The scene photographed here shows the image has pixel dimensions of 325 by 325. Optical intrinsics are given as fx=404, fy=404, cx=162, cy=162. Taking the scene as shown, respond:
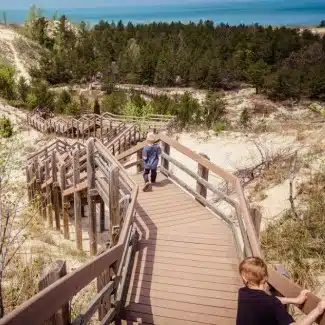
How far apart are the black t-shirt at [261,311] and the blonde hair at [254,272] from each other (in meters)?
0.10

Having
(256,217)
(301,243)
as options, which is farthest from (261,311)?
(301,243)

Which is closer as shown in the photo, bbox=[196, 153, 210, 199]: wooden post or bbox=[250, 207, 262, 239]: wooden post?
bbox=[250, 207, 262, 239]: wooden post

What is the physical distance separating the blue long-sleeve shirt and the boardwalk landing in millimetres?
1167

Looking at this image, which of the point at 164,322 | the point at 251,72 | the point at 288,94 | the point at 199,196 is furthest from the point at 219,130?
the point at 251,72

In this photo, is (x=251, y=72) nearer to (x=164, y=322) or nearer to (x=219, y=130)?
(x=219, y=130)

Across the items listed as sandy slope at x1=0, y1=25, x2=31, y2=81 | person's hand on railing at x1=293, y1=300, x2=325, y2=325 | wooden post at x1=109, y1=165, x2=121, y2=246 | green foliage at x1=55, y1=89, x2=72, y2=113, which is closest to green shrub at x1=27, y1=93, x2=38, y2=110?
green foliage at x1=55, y1=89, x2=72, y2=113

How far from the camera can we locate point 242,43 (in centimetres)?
6994

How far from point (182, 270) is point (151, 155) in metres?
3.58

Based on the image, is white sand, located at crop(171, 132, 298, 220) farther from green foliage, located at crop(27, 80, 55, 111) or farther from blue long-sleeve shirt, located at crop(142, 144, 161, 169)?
green foliage, located at crop(27, 80, 55, 111)

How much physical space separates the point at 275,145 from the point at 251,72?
40257mm

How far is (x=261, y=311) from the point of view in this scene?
3010mm

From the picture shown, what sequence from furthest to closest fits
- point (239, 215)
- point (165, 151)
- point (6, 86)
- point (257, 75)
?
point (257, 75) → point (6, 86) → point (165, 151) → point (239, 215)

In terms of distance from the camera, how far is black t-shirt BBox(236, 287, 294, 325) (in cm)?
299

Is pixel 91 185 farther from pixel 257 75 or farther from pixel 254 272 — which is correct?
pixel 257 75
